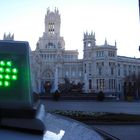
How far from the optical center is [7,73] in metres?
1.19

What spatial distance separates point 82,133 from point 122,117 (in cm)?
1351

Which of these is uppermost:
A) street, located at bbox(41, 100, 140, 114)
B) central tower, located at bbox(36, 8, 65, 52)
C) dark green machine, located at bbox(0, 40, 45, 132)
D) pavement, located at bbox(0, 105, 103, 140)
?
central tower, located at bbox(36, 8, 65, 52)

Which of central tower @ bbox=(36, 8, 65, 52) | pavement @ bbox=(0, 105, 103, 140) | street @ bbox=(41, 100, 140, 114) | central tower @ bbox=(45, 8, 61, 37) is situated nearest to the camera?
pavement @ bbox=(0, 105, 103, 140)

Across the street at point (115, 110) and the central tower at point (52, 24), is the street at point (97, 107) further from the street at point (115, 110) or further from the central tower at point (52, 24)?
the central tower at point (52, 24)

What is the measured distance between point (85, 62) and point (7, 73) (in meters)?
106

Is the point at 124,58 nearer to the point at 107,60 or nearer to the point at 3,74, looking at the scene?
the point at 107,60

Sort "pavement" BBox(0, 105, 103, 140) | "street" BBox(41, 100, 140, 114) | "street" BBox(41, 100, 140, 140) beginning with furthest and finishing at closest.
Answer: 1. "street" BBox(41, 100, 140, 114)
2. "street" BBox(41, 100, 140, 140)
3. "pavement" BBox(0, 105, 103, 140)

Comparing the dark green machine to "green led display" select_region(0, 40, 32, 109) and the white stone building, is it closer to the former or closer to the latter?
"green led display" select_region(0, 40, 32, 109)

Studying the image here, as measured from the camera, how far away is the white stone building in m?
104

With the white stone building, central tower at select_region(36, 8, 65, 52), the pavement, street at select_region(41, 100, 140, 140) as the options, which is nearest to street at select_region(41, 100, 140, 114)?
street at select_region(41, 100, 140, 140)

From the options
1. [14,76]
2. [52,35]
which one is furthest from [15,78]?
[52,35]

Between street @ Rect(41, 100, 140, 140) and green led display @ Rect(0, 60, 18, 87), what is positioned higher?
green led display @ Rect(0, 60, 18, 87)

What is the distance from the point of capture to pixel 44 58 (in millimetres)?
108188

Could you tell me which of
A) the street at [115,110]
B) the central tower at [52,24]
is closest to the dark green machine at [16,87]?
the street at [115,110]
